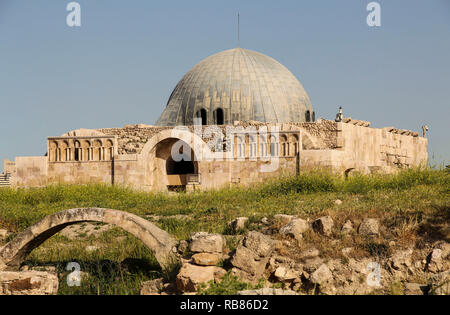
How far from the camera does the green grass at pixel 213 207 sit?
10.1 metres

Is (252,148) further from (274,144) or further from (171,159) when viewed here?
(171,159)

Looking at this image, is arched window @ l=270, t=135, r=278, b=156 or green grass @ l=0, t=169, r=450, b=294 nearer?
green grass @ l=0, t=169, r=450, b=294

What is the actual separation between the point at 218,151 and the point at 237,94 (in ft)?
15.5

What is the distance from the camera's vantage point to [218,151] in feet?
63.9

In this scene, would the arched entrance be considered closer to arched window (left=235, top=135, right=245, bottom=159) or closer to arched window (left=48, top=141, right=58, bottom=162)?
arched window (left=235, top=135, right=245, bottom=159)

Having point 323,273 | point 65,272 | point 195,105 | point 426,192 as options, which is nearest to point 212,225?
point 65,272

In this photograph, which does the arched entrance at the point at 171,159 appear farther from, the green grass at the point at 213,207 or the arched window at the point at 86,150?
the green grass at the point at 213,207

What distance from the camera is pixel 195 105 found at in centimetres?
2377

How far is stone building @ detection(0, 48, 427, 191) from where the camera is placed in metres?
18.7

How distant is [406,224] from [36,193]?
36.4 ft

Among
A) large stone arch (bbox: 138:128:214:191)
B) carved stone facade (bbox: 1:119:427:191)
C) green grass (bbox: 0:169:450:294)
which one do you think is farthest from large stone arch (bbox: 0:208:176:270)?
large stone arch (bbox: 138:128:214:191)

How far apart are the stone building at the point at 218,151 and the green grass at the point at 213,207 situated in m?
1.54

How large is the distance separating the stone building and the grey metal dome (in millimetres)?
59

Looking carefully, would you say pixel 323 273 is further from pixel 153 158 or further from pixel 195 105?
pixel 195 105
